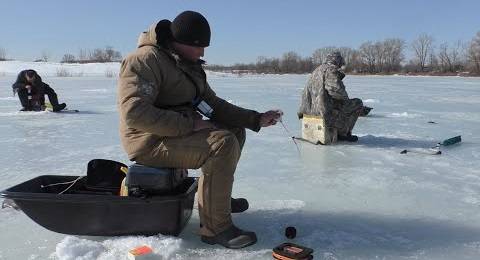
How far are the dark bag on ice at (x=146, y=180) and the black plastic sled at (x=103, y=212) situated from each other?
0.16 ft

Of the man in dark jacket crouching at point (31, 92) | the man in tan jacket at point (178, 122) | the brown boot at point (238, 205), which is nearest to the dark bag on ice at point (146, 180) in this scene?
the man in tan jacket at point (178, 122)

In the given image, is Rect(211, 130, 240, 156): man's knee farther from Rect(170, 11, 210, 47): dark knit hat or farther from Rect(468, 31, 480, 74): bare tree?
Rect(468, 31, 480, 74): bare tree

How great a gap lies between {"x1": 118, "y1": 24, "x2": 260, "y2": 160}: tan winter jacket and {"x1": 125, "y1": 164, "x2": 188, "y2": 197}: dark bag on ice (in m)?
0.09

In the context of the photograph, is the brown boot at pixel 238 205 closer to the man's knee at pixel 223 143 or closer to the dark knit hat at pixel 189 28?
the man's knee at pixel 223 143

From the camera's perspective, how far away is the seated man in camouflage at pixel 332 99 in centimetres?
602

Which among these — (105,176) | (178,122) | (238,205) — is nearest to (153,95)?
(178,122)

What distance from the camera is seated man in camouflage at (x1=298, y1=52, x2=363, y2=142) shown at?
6020 mm

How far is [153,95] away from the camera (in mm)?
2422

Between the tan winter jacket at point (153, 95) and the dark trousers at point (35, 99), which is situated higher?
the tan winter jacket at point (153, 95)

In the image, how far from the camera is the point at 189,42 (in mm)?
2545

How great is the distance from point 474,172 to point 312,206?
2.00m

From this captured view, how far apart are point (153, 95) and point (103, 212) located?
27.4 inches

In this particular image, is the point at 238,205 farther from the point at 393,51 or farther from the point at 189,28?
the point at 393,51

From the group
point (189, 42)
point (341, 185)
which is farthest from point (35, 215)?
point (341, 185)
